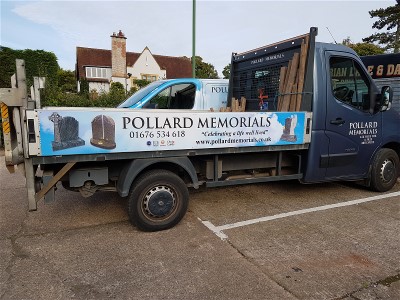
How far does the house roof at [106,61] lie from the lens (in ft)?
133

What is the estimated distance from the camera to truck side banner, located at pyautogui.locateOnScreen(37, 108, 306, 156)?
3.22m

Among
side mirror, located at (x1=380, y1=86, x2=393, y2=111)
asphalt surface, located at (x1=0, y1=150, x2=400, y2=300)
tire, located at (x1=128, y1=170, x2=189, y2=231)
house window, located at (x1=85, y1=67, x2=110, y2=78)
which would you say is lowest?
asphalt surface, located at (x1=0, y1=150, x2=400, y2=300)

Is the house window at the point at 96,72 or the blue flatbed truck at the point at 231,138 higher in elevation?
the house window at the point at 96,72

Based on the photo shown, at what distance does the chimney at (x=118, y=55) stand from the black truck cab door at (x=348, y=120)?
115ft

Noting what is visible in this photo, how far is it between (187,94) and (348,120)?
3354 mm

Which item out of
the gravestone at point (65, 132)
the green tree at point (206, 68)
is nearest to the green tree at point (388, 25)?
the gravestone at point (65, 132)

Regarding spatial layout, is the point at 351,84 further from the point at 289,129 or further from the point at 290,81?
the point at 289,129

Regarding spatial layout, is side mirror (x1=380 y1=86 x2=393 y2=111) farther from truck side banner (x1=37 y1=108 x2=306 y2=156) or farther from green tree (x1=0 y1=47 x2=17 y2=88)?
green tree (x1=0 y1=47 x2=17 y2=88)

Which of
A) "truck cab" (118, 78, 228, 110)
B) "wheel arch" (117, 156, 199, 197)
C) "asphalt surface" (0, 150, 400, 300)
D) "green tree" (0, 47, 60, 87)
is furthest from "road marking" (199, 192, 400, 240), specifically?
"green tree" (0, 47, 60, 87)

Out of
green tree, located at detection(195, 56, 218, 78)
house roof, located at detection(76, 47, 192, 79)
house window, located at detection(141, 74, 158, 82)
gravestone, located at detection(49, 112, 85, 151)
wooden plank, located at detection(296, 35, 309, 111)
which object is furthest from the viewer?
green tree, located at detection(195, 56, 218, 78)

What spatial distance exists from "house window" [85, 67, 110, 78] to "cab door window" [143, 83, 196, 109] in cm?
3657

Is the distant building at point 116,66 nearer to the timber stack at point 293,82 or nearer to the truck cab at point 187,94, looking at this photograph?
the truck cab at point 187,94

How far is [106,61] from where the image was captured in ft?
135

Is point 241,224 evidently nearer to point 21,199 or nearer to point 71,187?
point 71,187
